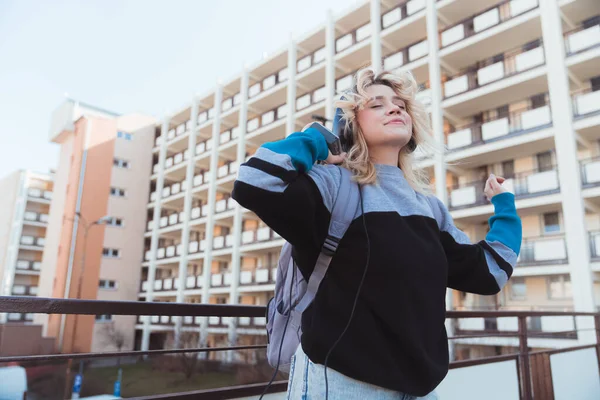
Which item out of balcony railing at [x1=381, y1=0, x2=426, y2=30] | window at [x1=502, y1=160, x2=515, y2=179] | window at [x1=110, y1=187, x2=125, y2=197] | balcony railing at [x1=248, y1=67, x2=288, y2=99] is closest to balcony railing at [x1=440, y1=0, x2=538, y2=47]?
balcony railing at [x1=381, y1=0, x2=426, y2=30]

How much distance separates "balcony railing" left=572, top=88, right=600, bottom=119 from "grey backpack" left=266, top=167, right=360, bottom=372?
49.5 feet

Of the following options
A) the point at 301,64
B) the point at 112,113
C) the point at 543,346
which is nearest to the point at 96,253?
the point at 112,113

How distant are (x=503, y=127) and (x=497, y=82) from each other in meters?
1.62

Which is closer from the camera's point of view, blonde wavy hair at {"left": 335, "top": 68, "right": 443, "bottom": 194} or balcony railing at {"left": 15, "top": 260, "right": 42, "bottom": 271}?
blonde wavy hair at {"left": 335, "top": 68, "right": 443, "bottom": 194}

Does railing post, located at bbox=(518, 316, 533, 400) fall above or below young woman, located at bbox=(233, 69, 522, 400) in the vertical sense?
below

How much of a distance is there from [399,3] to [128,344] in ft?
80.6

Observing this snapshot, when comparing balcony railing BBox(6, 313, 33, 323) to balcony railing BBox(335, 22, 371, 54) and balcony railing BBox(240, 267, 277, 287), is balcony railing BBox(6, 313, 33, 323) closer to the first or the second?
balcony railing BBox(240, 267, 277, 287)

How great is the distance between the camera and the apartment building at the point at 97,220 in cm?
2780

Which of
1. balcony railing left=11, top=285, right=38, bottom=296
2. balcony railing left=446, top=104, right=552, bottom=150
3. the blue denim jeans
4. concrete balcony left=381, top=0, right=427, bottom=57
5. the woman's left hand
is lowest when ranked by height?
the blue denim jeans

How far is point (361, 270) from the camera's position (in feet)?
3.72

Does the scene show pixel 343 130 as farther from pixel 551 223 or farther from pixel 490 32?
pixel 490 32

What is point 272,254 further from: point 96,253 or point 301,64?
point 96,253

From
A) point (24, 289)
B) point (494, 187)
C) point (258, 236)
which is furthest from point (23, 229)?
point (494, 187)

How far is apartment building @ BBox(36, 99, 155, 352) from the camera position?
91.2ft
